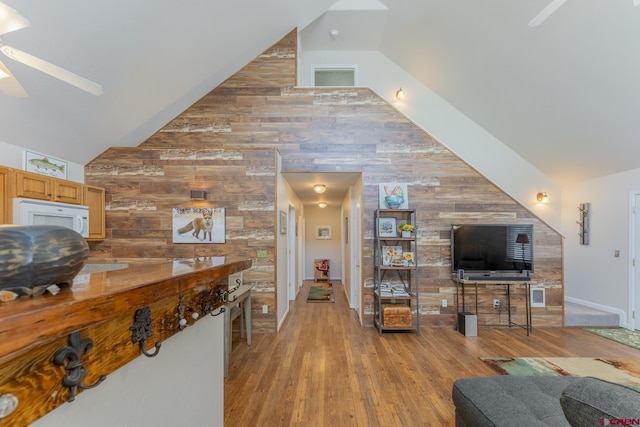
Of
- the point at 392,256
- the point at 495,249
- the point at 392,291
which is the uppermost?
the point at 495,249

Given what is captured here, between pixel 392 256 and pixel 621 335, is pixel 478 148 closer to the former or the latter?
pixel 392 256

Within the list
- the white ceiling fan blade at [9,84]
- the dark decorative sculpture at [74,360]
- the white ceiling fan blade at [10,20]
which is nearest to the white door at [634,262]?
the dark decorative sculpture at [74,360]

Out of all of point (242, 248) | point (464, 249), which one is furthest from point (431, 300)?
point (242, 248)

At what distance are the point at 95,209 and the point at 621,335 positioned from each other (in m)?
7.28

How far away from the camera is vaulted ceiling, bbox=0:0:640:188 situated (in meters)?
2.76

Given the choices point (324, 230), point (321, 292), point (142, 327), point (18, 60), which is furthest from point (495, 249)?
point (324, 230)

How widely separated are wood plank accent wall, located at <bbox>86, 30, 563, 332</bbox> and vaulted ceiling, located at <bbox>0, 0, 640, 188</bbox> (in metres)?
0.38

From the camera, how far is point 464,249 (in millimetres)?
4273

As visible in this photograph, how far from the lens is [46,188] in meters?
3.15

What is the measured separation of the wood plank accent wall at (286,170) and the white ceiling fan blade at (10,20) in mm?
2568

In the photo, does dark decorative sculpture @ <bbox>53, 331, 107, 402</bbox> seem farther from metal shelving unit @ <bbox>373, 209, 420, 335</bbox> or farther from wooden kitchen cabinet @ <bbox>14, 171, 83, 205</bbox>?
metal shelving unit @ <bbox>373, 209, 420, 335</bbox>

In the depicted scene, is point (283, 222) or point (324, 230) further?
point (324, 230)

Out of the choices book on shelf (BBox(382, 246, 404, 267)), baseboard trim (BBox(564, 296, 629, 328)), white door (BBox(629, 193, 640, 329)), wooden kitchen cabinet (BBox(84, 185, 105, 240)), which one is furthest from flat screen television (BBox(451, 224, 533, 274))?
wooden kitchen cabinet (BBox(84, 185, 105, 240))

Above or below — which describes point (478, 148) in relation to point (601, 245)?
above
